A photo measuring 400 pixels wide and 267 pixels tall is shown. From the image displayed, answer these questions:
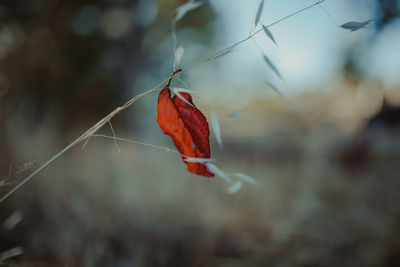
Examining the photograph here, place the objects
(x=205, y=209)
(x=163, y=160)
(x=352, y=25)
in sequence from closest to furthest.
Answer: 1. (x=352, y=25)
2. (x=205, y=209)
3. (x=163, y=160)

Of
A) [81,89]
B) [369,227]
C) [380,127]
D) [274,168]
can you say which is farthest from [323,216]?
[81,89]

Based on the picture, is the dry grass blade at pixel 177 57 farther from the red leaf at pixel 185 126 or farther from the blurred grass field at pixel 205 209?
the blurred grass field at pixel 205 209

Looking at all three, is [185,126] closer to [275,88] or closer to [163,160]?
[275,88]

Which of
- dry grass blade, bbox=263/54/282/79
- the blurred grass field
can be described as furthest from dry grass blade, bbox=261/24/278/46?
the blurred grass field

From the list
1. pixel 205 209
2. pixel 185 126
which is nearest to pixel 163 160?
pixel 205 209

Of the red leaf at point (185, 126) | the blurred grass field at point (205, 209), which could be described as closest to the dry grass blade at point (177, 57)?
the red leaf at point (185, 126)

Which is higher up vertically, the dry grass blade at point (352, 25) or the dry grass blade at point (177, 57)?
the dry grass blade at point (177, 57)

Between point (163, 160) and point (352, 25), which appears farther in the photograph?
point (163, 160)

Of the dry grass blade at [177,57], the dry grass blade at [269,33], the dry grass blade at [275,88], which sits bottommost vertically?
the dry grass blade at [275,88]

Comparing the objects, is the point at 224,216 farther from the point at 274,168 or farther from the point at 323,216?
the point at 274,168
